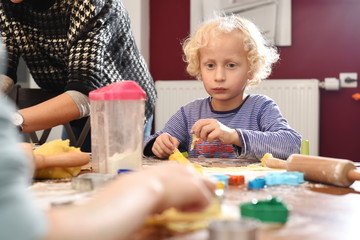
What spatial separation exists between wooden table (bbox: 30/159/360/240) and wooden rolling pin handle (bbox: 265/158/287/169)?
16 cm

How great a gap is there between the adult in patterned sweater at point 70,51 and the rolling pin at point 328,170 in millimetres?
748

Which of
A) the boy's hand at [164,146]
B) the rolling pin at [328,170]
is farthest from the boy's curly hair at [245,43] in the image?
the rolling pin at [328,170]

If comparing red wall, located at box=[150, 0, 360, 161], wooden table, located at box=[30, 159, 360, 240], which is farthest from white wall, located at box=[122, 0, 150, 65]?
wooden table, located at box=[30, 159, 360, 240]

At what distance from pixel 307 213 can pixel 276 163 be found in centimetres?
46

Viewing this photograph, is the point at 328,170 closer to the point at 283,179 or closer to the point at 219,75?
the point at 283,179

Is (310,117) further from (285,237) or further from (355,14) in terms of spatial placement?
(285,237)

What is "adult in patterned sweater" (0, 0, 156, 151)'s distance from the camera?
4.71ft

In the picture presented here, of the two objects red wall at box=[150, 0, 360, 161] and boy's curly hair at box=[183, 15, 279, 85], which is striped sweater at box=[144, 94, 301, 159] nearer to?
boy's curly hair at box=[183, 15, 279, 85]

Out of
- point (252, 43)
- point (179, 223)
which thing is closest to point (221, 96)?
point (252, 43)

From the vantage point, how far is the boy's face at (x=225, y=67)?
63.2 inches

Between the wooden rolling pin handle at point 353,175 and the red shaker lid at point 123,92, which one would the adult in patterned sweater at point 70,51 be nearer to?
the red shaker lid at point 123,92

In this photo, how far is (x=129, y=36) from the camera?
1838 millimetres

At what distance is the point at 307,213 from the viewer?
0.60m

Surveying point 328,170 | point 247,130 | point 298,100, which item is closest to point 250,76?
point 247,130
